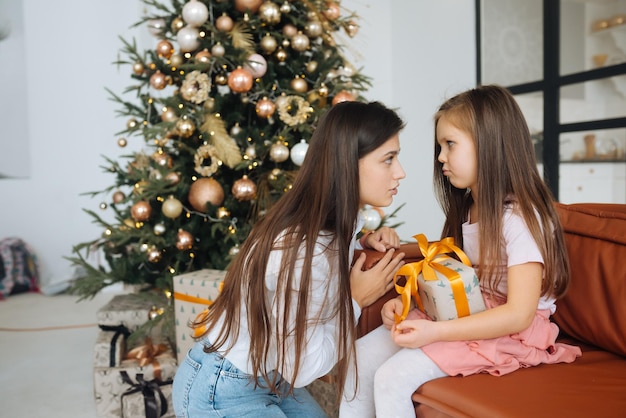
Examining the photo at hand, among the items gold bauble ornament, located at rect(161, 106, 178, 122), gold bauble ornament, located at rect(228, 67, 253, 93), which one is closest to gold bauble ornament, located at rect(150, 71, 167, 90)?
gold bauble ornament, located at rect(161, 106, 178, 122)

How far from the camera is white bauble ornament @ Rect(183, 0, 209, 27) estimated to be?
2312 mm

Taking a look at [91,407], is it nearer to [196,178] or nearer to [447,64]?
[196,178]

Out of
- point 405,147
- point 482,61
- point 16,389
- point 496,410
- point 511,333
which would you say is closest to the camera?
point 496,410

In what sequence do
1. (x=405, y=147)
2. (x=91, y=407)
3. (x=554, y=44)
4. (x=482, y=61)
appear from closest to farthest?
(x=91, y=407), (x=554, y=44), (x=482, y=61), (x=405, y=147)

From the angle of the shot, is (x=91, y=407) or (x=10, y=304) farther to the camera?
(x=10, y=304)

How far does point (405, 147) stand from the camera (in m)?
4.40

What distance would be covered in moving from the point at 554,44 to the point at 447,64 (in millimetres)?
826

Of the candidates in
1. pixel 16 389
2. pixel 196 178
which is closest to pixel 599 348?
pixel 196 178

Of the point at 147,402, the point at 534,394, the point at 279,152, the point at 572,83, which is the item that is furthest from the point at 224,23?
the point at 572,83

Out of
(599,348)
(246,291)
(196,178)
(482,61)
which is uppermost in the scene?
(482,61)

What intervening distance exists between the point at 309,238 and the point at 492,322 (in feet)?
1.34

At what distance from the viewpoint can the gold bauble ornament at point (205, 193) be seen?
232cm

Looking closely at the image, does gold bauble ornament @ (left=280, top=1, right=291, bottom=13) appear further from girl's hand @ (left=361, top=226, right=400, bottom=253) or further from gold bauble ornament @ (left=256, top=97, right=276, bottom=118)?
girl's hand @ (left=361, top=226, right=400, bottom=253)

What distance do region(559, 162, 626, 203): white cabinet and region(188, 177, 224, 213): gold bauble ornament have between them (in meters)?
2.22
